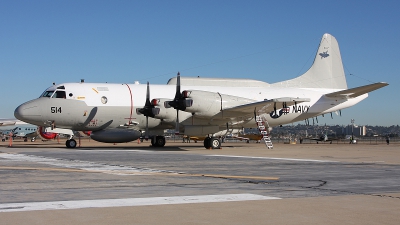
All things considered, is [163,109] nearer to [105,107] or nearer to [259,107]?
[105,107]

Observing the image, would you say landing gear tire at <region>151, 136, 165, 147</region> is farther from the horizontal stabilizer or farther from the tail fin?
the horizontal stabilizer

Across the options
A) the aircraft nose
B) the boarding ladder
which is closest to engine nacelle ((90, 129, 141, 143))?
the aircraft nose

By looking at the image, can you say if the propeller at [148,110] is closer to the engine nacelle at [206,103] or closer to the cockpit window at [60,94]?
the engine nacelle at [206,103]

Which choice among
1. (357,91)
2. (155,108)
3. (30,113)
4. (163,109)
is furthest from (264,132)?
(30,113)

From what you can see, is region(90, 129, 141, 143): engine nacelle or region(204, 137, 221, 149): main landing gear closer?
region(90, 129, 141, 143): engine nacelle

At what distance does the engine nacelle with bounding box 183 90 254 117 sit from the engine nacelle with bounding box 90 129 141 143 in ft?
16.9

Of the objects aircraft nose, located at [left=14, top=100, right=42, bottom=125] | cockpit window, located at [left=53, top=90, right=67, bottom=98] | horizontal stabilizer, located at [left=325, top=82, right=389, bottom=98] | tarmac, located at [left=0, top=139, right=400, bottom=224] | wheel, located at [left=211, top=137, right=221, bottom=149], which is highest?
horizontal stabilizer, located at [left=325, top=82, right=389, bottom=98]

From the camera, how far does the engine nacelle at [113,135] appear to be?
31.9 meters

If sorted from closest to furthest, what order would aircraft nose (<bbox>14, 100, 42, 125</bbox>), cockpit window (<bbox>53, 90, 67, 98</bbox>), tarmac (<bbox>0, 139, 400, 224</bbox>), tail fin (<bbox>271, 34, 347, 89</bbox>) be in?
1. tarmac (<bbox>0, 139, 400, 224</bbox>)
2. aircraft nose (<bbox>14, 100, 42, 125</bbox>)
3. cockpit window (<bbox>53, 90, 67, 98</bbox>)
4. tail fin (<bbox>271, 34, 347, 89</bbox>)

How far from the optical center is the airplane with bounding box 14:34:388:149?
30.6 m

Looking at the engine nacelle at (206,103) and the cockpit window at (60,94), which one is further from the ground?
the cockpit window at (60,94)

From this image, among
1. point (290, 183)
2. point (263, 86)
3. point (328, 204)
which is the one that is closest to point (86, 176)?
point (290, 183)

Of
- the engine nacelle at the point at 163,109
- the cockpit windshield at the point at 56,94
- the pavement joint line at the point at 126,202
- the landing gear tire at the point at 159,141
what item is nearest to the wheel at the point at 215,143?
the engine nacelle at the point at 163,109

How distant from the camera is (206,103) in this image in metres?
30.2
